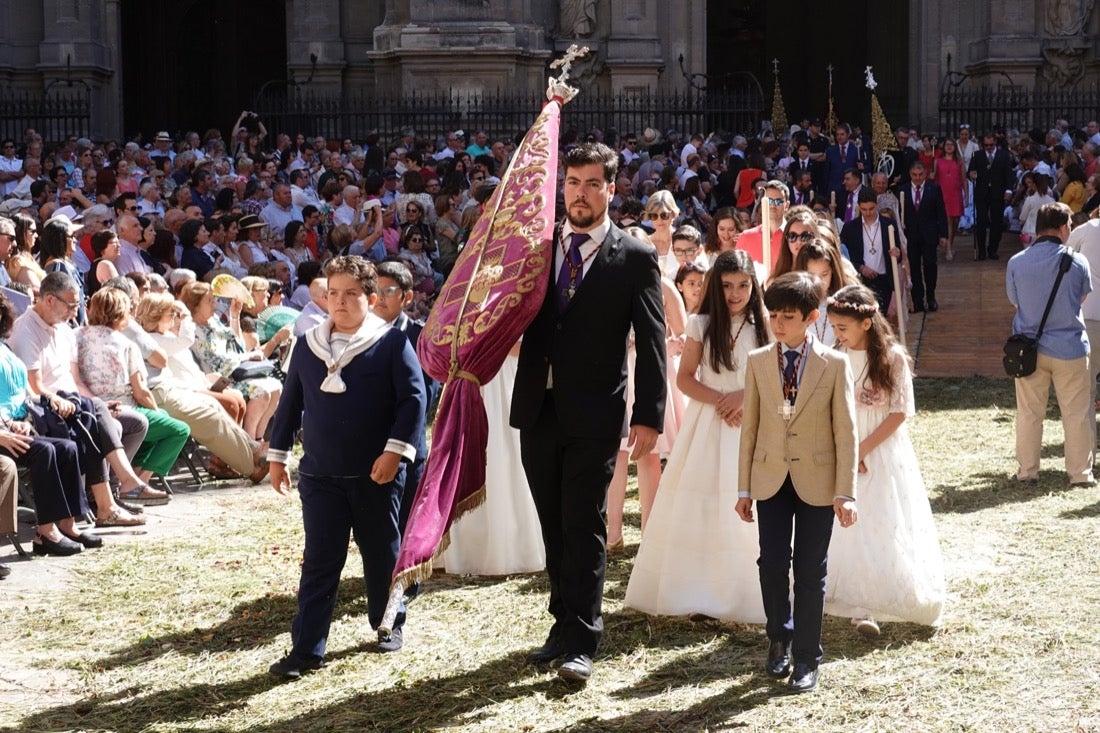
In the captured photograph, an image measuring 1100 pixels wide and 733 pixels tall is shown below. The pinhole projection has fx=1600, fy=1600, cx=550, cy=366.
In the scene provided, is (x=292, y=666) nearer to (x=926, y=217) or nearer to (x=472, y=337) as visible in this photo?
(x=472, y=337)

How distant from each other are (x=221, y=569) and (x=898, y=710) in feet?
13.5

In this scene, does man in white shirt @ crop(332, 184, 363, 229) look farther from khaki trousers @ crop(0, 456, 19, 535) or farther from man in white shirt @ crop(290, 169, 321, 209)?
khaki trousers @ crop(0, 456, 19, 535)

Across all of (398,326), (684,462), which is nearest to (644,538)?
(684,462)

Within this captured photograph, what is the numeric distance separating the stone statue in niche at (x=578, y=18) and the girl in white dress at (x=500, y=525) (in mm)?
19833

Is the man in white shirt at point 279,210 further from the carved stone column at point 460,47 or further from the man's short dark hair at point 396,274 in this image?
the man's short dark hair at point 396,274

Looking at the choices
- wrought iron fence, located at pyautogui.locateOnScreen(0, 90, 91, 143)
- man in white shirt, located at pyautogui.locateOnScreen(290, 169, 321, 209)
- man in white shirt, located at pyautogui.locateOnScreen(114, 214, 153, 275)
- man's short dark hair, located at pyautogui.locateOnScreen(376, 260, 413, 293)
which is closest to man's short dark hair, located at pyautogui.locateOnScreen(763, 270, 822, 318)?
man's short dark hair, located at pyautogui.locateOnScreen(376, 260, 413, 293)

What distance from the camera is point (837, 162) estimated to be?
73.3 feet

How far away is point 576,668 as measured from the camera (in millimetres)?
6262

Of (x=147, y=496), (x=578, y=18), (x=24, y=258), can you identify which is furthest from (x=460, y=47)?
(x=147, y=496)

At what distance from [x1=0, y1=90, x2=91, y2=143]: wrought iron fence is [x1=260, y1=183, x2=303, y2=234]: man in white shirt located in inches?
346

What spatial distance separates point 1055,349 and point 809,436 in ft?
17.0

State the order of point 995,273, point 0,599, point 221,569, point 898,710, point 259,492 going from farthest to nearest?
point 995,273
point 259,492
point 221,569
point 0,599
point 898,710

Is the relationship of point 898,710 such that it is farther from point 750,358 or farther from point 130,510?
point 130,510

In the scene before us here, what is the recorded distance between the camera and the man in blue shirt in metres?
10.7
